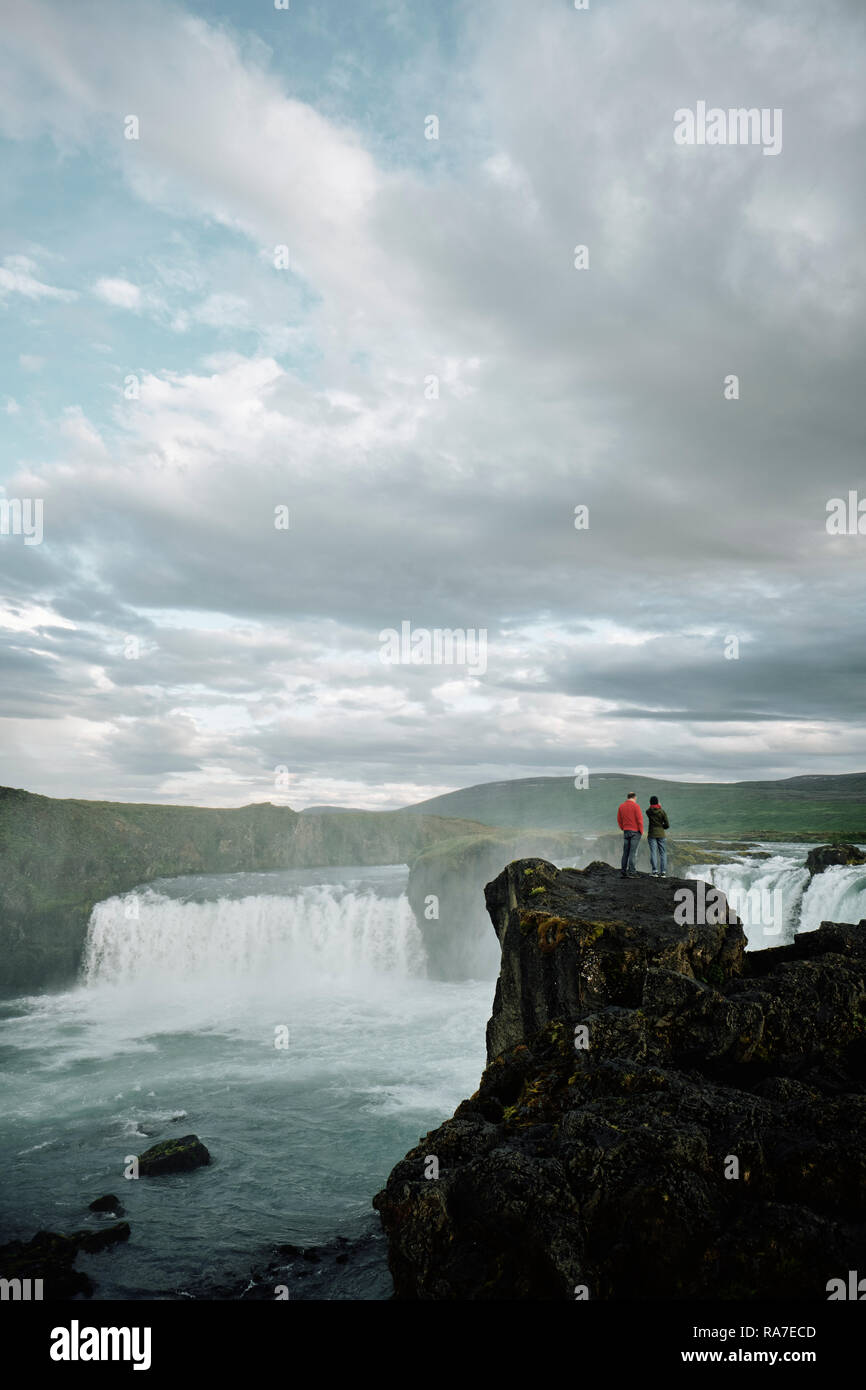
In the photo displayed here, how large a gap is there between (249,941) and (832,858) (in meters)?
50.5

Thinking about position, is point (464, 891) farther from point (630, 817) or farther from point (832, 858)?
point (630, 817)

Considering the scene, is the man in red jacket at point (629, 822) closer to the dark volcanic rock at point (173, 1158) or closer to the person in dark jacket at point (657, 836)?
the person in dark jacket at point (657, 836)

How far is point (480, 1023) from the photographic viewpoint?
5084cm

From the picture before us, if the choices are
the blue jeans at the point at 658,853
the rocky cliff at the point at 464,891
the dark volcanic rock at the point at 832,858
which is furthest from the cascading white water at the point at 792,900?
the blue jeans at the point at 658,853

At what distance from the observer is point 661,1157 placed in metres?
10.1

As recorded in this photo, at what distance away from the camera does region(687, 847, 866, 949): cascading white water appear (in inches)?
1735

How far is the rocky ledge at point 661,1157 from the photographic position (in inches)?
360

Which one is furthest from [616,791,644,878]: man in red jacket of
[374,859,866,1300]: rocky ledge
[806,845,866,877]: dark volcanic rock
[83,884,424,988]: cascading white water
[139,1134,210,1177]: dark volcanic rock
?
[83,884,424,988]: cascading white water

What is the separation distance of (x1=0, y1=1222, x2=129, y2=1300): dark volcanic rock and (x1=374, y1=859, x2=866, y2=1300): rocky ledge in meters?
13.2

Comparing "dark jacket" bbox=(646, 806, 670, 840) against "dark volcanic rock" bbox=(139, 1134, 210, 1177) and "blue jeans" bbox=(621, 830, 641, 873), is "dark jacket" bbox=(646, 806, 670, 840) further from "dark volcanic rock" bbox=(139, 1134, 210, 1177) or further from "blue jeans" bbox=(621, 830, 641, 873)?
"dark volcanic rock" bbox=(139, 1134, 210, 1177)

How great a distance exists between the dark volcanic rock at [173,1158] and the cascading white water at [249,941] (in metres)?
36.9
